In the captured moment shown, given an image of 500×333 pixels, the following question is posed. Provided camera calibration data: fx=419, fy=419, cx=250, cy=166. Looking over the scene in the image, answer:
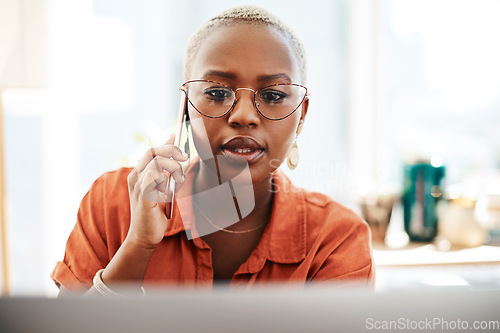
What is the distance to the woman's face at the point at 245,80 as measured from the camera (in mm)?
482

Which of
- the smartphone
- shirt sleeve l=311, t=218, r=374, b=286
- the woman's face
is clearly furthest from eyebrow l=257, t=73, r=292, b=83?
shirt sleeve l=311, t=218, r=374, b=286

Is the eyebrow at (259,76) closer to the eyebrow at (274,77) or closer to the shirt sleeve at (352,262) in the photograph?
the eyebrow at (274,77)

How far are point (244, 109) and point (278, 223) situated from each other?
7.4 inches

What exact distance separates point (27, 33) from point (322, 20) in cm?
71

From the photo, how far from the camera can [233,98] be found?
0.49 metres

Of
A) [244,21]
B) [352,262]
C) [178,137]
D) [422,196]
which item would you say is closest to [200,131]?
[178,137]

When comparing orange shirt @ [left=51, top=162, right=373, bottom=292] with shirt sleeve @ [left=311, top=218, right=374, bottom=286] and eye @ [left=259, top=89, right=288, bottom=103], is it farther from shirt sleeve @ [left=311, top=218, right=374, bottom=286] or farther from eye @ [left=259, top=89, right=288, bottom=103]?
eye @ [left=259, top=89, right=288, bottom=103]

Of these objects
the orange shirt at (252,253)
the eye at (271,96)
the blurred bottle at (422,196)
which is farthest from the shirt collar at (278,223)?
the blurred bottle at (422,196)

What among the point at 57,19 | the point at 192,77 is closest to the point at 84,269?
the point at 192,77

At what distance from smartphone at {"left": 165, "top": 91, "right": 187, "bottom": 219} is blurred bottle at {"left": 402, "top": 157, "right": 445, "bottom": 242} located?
684 millimetres

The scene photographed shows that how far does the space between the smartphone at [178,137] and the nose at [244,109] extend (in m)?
0.07

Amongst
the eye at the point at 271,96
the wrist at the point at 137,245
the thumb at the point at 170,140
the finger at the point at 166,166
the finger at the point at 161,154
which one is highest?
the eye at the point at 271,96

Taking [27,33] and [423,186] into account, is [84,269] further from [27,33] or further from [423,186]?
[423,186]

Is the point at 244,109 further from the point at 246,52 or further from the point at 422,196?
the point at 422,196
